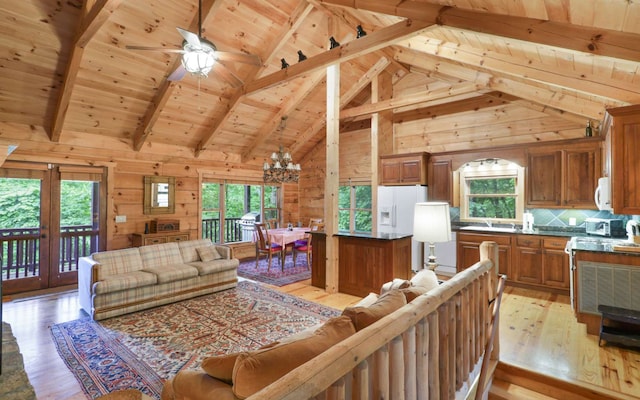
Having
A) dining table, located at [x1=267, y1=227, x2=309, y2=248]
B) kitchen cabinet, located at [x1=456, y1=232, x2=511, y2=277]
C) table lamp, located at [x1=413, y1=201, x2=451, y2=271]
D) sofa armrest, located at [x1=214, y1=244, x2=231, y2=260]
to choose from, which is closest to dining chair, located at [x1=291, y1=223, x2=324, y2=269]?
dining table, located at [x1=267, y1=227, x2=309, y2=248]

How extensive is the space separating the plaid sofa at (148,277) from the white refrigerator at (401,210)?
3.10 metres

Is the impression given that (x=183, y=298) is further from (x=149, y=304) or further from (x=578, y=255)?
(x=578, y=255)

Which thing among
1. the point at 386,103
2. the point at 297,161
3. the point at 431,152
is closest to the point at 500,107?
the point at 431,152

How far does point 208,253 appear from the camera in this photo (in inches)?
198

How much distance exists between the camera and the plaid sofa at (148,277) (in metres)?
3.78

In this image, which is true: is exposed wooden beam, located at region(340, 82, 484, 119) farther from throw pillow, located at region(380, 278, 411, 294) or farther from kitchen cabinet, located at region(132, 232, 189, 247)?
kitchen cabinet, located at region(132, 232, 189, 247)

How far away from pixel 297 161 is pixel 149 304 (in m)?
5.73

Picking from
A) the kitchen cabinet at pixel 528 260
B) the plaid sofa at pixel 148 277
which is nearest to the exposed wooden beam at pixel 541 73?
the kitchen cabinet at pixel 528 260

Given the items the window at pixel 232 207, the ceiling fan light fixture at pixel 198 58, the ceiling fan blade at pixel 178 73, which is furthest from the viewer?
the window at pixel 232 207

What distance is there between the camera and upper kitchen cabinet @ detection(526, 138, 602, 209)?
176 inches

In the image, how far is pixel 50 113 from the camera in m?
4.77

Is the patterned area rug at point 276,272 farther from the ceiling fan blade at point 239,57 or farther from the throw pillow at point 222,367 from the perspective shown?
the throw pillow at point 222,367

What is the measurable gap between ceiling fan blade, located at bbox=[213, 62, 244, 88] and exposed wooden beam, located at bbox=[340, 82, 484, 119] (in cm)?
340

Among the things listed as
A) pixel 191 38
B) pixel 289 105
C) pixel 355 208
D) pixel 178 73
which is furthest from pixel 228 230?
pixel 191 38
